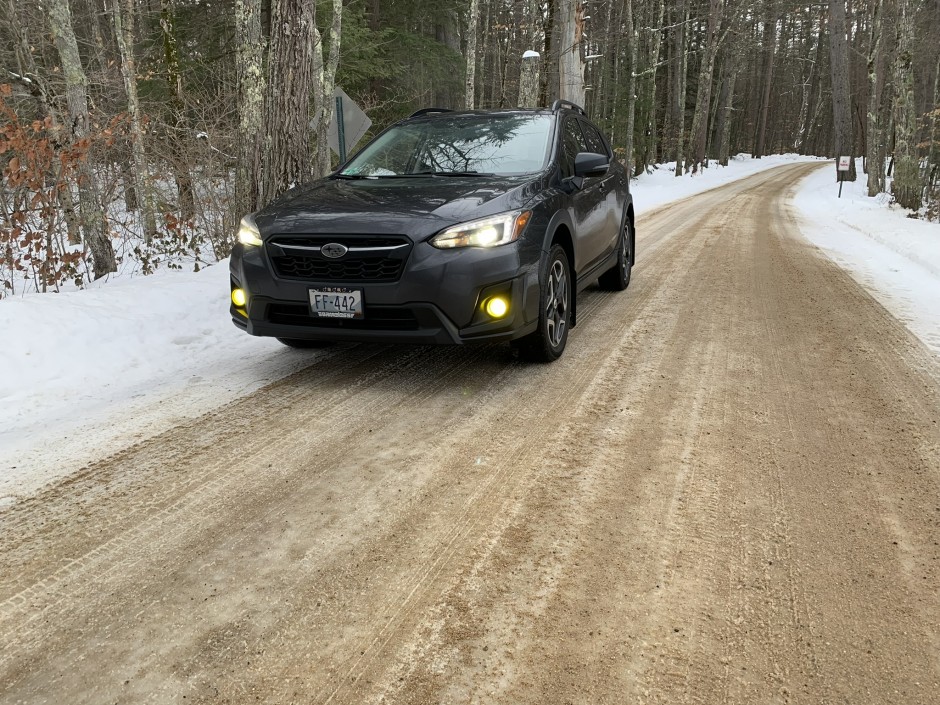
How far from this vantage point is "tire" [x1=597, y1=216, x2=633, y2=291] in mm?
7309

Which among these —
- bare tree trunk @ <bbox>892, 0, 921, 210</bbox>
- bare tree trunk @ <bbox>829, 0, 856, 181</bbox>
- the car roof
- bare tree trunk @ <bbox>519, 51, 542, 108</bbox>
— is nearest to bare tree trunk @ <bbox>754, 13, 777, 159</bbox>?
bare tree trunk @ <bbox>829, 0, 856, 181</bbox>

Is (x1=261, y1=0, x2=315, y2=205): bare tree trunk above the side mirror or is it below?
above

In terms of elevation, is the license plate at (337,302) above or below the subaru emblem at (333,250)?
below

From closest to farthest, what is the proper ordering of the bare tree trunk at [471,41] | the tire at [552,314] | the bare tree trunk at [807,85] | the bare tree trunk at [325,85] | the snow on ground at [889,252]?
1. the tire at [552,314]
2. the snow on ground at [889,252]
3. the bare tree trunk at [325,85]
4. the bare tree trunk at [471,41]
5. the bare tree trunk at [807,85]

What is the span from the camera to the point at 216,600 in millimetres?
2314

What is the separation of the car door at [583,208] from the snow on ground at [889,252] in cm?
274

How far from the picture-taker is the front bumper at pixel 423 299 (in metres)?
4.04

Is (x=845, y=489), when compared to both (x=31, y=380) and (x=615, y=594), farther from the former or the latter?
(x=31, y=380)

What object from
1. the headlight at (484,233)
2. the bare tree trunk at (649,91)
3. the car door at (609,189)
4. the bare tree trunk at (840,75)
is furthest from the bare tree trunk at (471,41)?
the bare tree trunk at (840,75)

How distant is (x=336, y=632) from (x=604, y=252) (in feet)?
16.6

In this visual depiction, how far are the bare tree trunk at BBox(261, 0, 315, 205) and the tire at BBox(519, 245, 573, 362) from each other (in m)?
4.11

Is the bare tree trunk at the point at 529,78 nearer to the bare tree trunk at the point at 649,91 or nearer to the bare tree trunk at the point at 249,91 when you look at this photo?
the bare tree trunk at the point at 249,91

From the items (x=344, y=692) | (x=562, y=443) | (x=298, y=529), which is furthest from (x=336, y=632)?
(x=562, y=443)

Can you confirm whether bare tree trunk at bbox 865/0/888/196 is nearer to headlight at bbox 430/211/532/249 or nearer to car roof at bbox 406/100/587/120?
car roof at bbox 406/100/587/120
